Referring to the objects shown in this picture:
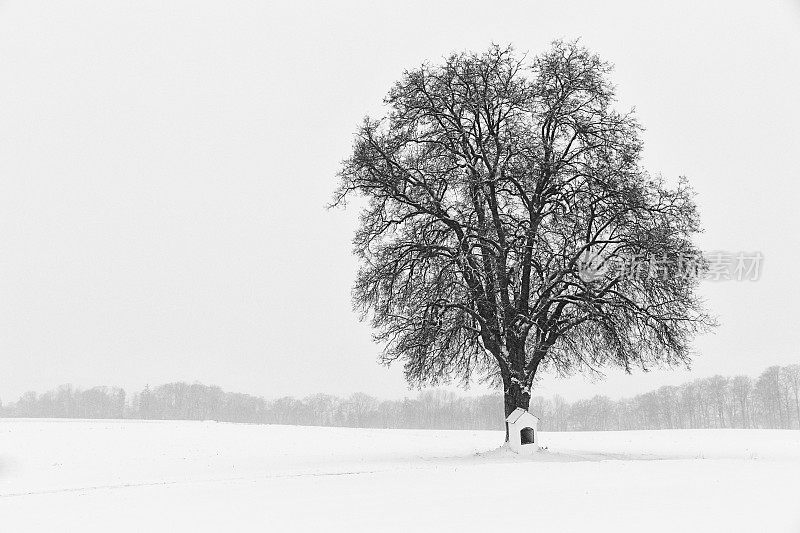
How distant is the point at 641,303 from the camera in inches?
799

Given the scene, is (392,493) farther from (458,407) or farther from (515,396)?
(458,407)

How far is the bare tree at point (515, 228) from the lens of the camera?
19719mm

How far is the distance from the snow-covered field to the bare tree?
418 cm

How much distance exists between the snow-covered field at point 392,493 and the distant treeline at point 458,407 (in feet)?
321

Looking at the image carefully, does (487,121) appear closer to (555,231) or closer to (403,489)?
(555,231)

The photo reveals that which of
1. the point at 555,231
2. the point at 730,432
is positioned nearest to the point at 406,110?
the point at 555,231

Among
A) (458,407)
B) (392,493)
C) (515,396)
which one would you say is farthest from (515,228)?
(458,407)

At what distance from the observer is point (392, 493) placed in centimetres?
1210

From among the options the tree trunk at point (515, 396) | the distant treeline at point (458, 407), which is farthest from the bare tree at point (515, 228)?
the distant treeline at point (458, 407)

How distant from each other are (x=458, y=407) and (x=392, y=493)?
135 m

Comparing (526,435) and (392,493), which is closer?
(392,493)

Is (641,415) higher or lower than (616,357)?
lower

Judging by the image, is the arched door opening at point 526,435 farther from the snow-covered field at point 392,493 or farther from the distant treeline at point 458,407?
the distant treeline at point 458,407

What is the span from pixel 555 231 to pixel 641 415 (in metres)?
129
